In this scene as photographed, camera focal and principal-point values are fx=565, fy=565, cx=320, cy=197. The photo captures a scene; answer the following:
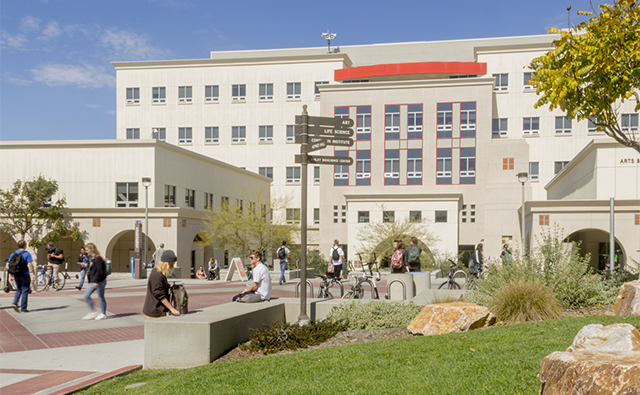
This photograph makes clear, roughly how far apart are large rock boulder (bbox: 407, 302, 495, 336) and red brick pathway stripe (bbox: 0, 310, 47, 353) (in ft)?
23.0

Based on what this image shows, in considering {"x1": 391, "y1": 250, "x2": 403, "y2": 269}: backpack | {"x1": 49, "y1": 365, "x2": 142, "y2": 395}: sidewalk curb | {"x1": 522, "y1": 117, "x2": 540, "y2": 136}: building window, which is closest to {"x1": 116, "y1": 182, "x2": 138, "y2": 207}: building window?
{"x1": 391, "y1": 250, "x2": 403, "y2": 269}: backpack

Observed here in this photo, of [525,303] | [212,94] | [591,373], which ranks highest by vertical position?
[212,94]

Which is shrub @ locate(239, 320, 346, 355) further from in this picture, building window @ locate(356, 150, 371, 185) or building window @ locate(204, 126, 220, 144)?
building window @ locate(204, 126, 220, 144)

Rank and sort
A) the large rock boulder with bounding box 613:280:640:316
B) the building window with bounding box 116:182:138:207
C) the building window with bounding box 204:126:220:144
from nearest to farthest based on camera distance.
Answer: the large rock boulder with bounding box 613:280:640:316 < the building window with bounding box 116:182:138:207 < the building window with bounding box 204:126:220:144

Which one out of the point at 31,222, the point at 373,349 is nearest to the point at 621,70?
the point at 373,349

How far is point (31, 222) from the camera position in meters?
35.3

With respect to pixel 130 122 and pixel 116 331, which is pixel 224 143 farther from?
pixel 116 331

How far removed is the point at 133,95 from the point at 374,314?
5683 centimetres

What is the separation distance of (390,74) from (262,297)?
46.5m

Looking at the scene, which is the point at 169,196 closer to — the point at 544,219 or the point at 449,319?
the point at 544,219

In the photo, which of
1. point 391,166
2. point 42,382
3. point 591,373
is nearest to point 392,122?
point 391,166

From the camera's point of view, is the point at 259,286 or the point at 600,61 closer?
the point at 259,286

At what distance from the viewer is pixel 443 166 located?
51156 mm

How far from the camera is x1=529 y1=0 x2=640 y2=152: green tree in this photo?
1180 centimetres
